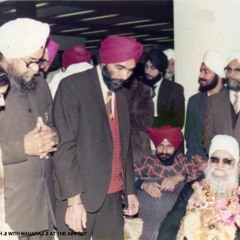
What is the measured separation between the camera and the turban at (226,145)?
12.0ft

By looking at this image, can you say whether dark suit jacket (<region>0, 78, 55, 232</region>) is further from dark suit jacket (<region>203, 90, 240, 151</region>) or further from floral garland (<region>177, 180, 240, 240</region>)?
dark suit jacket (<region>203, 90, 240, 151</region>)

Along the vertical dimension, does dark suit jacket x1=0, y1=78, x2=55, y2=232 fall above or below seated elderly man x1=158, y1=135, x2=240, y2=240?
above

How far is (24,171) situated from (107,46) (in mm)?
1071

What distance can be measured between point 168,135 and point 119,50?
59.6 inches

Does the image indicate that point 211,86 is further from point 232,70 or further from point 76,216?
point 76,216

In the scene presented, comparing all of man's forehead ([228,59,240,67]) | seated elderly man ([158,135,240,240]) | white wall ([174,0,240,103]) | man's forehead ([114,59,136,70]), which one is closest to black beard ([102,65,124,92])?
man's forehead ([114,59,136,70])

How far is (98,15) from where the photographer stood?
12711 mm

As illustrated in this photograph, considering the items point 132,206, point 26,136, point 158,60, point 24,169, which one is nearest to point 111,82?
point 26,136

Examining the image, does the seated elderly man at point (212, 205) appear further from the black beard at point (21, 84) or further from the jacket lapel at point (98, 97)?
the black beard at point (21, 84)

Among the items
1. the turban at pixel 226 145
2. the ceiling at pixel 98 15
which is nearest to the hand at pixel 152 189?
the turban at pixel 226 145

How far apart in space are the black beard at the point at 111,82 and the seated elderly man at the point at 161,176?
3.83 feet

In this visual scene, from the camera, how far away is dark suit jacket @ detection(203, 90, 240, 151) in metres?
4.07

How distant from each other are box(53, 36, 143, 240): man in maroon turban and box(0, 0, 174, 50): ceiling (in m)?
6.75

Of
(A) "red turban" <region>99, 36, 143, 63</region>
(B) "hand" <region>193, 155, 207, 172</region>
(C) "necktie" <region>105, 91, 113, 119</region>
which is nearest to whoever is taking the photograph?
(A) "red turban" <region>99, 36, 143, 63</region>
